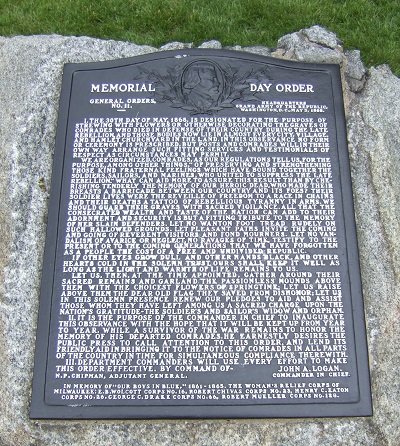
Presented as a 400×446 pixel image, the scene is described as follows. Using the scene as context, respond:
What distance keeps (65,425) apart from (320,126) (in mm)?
2746

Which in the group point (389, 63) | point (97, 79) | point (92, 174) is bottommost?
point (92, 174)

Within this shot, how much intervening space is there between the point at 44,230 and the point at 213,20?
2661 mm

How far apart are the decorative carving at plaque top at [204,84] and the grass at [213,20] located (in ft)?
3.02

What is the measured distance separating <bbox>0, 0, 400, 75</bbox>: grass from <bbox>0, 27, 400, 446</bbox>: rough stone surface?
0.46 m

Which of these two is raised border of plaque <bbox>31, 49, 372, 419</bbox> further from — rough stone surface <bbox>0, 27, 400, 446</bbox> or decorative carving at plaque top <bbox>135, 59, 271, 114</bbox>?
rough stone surface <bbox>0, 27, 400, 446</bbox>

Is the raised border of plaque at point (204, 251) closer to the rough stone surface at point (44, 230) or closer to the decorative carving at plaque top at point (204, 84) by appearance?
the decorative carving at plaque top at point (204, 84)

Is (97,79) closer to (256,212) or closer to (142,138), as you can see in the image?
(142,138)

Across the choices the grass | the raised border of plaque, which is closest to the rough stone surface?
the raised border of plaque

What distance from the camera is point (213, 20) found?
489cm

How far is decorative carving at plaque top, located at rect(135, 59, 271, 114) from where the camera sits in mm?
3881

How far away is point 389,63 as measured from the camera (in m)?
4.64

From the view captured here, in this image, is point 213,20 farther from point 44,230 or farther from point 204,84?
point 44,230


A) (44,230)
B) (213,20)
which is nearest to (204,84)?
(213,20)

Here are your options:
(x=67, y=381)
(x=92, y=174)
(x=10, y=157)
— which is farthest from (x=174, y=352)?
(x=10, y=157)
